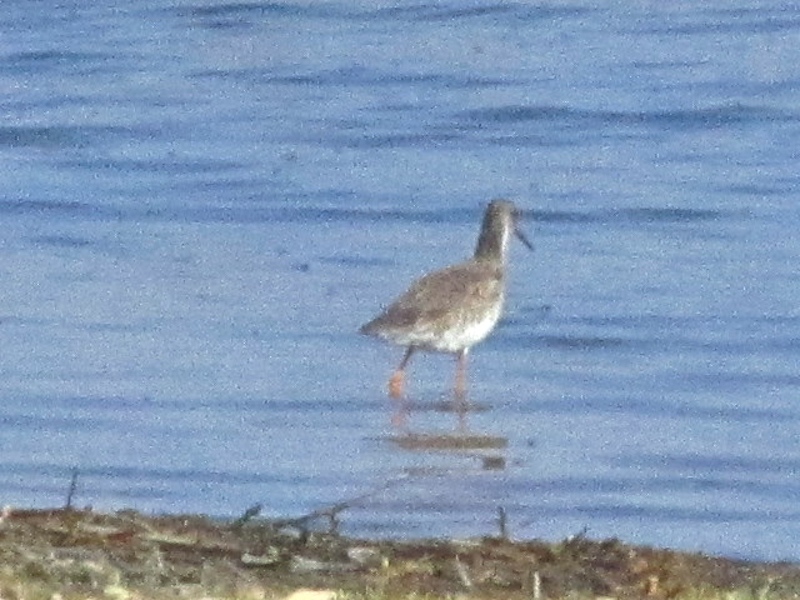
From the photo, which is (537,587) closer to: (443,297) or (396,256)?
(443,297)

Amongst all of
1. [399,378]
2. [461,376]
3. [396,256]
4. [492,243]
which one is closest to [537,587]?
[399,378]

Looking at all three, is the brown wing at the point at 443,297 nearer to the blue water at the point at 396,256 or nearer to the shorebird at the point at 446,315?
the shorebird at the point at 446,315

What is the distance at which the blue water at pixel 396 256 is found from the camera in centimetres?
914

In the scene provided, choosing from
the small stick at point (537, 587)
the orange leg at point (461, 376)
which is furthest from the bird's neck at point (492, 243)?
the small stick at point (537, 587)

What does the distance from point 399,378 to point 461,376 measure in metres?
0.34

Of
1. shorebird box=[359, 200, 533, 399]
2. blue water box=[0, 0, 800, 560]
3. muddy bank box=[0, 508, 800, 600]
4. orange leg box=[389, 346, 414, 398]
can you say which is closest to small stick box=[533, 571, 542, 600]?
muddy bank box=[0, 508, 800, 600]

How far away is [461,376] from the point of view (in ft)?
37.1

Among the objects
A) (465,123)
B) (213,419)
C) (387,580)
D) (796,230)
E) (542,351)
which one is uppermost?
(465,123)

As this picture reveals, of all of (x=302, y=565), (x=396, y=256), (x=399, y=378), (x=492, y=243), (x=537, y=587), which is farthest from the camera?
(x=396, y=256)

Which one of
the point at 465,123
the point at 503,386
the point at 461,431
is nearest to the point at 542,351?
the point at 503,386

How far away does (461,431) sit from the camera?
10.1 meters

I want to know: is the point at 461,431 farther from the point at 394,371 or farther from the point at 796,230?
the point at 796,230

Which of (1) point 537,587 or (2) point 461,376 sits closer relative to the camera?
(1) point 537,587

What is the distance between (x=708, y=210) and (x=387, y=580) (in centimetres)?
929
